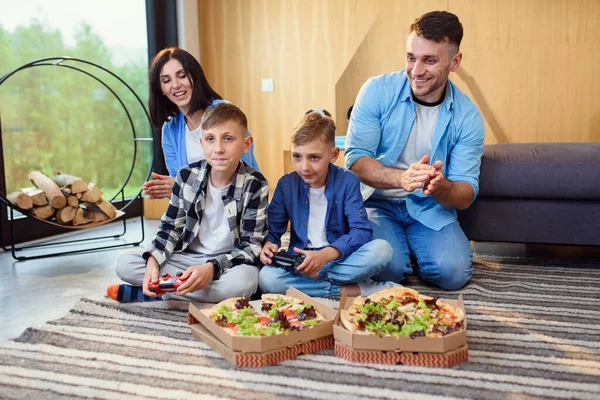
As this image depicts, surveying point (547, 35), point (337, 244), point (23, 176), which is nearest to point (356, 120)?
point (337, 244)

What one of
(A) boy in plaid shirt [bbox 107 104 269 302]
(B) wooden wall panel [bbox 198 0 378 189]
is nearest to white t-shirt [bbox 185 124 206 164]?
(A) boy in plaid shirt [bbox 107 104 269 302]

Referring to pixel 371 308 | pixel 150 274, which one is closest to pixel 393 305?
pixel 371 308

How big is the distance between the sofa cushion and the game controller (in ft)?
2.99

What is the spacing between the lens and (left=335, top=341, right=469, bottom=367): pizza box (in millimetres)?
1353

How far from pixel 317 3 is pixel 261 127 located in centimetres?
96

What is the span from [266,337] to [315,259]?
1.63 feet

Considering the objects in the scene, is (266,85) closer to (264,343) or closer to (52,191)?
(52,191)

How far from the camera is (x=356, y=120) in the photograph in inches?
85.9

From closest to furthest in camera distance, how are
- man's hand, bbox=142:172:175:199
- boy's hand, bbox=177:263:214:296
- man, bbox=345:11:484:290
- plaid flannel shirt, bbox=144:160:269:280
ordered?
boy's hand, bbox=177:263:214:296 → plaid flannel shirt, bbox=144:160:269:280 → man, bbox=345:11:484:290 → man's hand, bbox=142:172:175:199

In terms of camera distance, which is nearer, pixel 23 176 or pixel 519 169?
pixel 519 169

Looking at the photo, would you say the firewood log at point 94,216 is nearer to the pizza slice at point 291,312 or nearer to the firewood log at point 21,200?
the firewood log at point 21,200

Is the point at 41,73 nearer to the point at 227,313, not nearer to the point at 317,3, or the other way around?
the point at 317,3

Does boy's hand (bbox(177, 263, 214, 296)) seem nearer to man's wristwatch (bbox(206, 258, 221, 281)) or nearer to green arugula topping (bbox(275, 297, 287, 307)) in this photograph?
man's wristwatch (bbox(206, 258, 221, 281))

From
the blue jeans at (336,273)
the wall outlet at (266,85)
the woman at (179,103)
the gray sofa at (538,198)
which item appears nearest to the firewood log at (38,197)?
the woman at (179,103)
